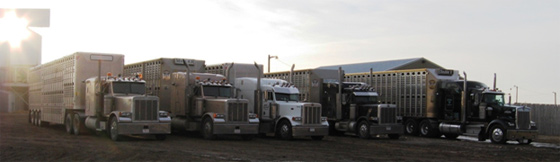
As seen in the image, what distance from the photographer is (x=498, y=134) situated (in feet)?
84.3

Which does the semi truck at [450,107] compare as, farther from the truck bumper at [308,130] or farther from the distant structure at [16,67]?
the distant structure at [16,67]

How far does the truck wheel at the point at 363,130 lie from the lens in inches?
1041

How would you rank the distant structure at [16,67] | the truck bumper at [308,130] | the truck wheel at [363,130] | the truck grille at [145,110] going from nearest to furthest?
the truck grille at [145,110] < the truck bumper at [308,130] < the truck wheel at [363,130] < the distant structure at [16,67]

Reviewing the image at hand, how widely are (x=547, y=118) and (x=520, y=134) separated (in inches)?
419

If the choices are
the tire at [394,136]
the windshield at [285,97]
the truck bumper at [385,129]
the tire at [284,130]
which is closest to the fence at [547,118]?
the tire at [394,136]

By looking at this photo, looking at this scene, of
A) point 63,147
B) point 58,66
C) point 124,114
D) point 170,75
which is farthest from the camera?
point 58,66

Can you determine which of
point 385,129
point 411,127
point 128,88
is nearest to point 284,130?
point 385,129

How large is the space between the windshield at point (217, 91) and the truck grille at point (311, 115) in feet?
10.9

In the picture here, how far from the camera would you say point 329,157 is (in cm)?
1634

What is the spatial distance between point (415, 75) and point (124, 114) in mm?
15736

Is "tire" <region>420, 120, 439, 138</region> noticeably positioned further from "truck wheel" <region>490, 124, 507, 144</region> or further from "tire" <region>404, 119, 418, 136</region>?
"truck wheel" <region>490, 124, 507, 144</region>

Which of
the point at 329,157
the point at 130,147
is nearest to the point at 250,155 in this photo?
the point at 329,157

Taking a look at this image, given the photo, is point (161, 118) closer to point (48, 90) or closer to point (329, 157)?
point (329, 157)

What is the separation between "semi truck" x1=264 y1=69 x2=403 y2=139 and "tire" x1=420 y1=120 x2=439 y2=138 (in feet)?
6.52
